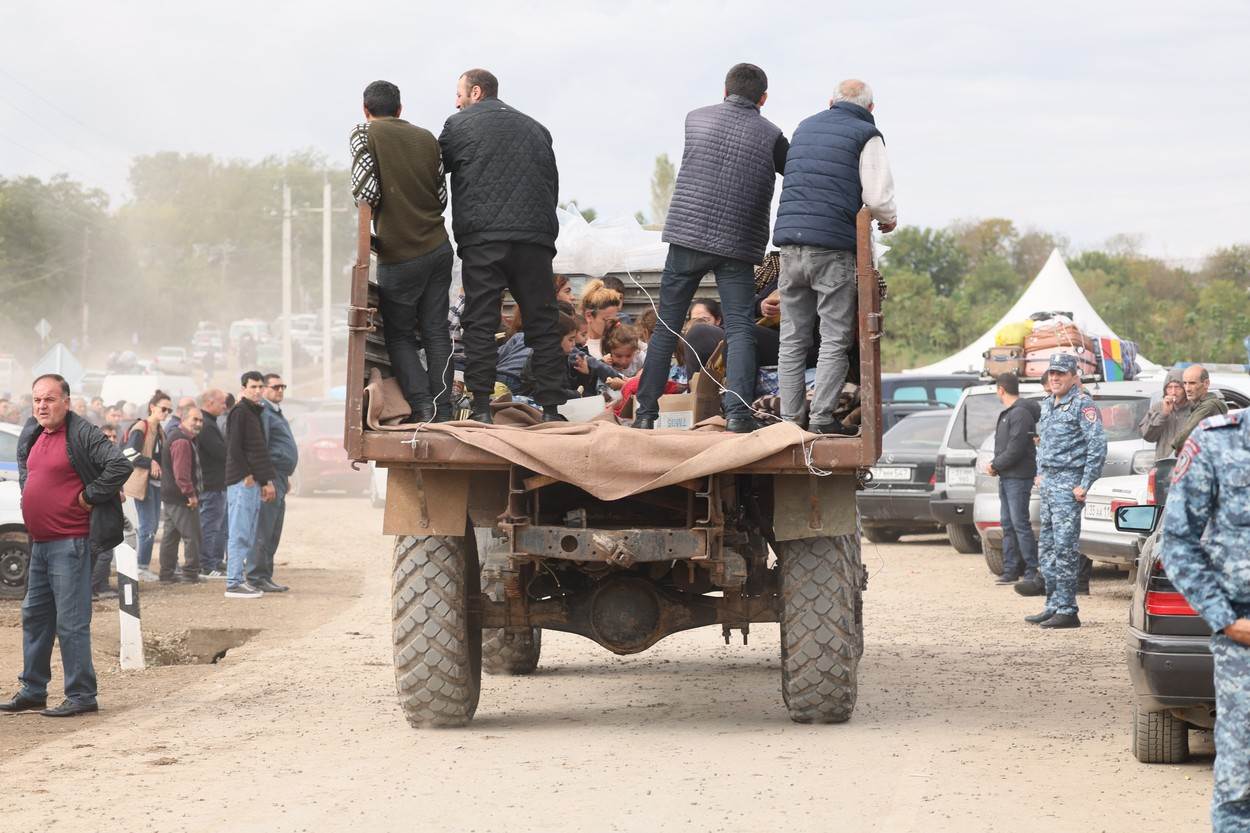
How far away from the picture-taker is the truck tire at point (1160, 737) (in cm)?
768

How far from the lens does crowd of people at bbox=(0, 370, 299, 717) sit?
9797 mm

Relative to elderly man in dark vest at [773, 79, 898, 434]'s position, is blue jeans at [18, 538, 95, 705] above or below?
below

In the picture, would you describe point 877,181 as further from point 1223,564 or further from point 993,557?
point 993,557

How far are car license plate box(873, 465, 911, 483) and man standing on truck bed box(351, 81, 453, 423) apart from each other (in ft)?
42.7

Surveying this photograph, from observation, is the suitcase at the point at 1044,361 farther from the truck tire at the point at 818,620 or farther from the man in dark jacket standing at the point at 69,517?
the man in dark jacket standing at the point at 69,517

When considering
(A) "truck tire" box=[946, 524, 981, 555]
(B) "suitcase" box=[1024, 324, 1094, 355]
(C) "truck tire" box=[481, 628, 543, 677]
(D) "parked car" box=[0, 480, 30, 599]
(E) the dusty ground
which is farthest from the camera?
(A) "truck tire" box=[946, 524, 981, 555]

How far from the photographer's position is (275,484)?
17.3m

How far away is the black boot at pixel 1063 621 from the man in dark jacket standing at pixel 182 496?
8.81m

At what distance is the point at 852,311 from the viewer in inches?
350

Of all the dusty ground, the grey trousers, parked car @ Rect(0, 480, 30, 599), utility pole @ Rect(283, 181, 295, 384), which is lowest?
the dusty ground

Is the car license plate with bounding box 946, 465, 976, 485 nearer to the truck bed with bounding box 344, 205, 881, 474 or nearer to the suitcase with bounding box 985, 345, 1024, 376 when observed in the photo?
the suitcase with bounding box 985, 345, 1024, 376

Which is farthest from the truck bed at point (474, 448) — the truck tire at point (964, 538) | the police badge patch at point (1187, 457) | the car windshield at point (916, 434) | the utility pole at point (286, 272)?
the utility pole at point (286, 272)

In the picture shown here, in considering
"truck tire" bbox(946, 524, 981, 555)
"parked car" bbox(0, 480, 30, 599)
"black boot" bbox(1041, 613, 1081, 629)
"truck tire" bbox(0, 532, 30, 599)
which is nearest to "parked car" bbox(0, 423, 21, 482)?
A: "parked car" bbox(0, 480, 30, 599)

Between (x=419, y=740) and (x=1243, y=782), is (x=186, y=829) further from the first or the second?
(x=1243, y=782)
